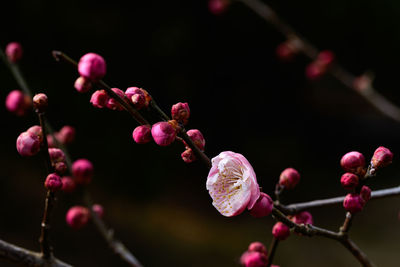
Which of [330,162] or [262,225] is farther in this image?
[330,162]

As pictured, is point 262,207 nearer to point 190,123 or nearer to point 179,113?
point 179,113

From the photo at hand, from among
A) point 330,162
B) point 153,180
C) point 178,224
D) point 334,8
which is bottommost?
point 178,224

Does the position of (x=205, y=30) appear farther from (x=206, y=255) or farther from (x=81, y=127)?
(x=206, y=255)

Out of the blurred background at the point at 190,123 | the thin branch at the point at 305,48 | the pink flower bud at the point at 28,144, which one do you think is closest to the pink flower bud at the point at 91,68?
the pink flower bud at the point at 28,144

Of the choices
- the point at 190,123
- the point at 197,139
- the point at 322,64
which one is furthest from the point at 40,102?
the point at 190,123

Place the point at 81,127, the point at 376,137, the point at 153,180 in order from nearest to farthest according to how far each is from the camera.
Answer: the point at 81,127, the point at 153,180, the point at 376,137

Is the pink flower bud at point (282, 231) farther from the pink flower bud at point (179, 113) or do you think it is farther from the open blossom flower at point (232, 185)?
the pink flower bud at point (179, 113)

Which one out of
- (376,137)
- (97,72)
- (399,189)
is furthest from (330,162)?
(97,72)

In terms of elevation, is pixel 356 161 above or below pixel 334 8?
below

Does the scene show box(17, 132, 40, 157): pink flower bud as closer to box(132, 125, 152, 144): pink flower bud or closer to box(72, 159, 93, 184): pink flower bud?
box(132, 125, 152, 144): pink flower bud
